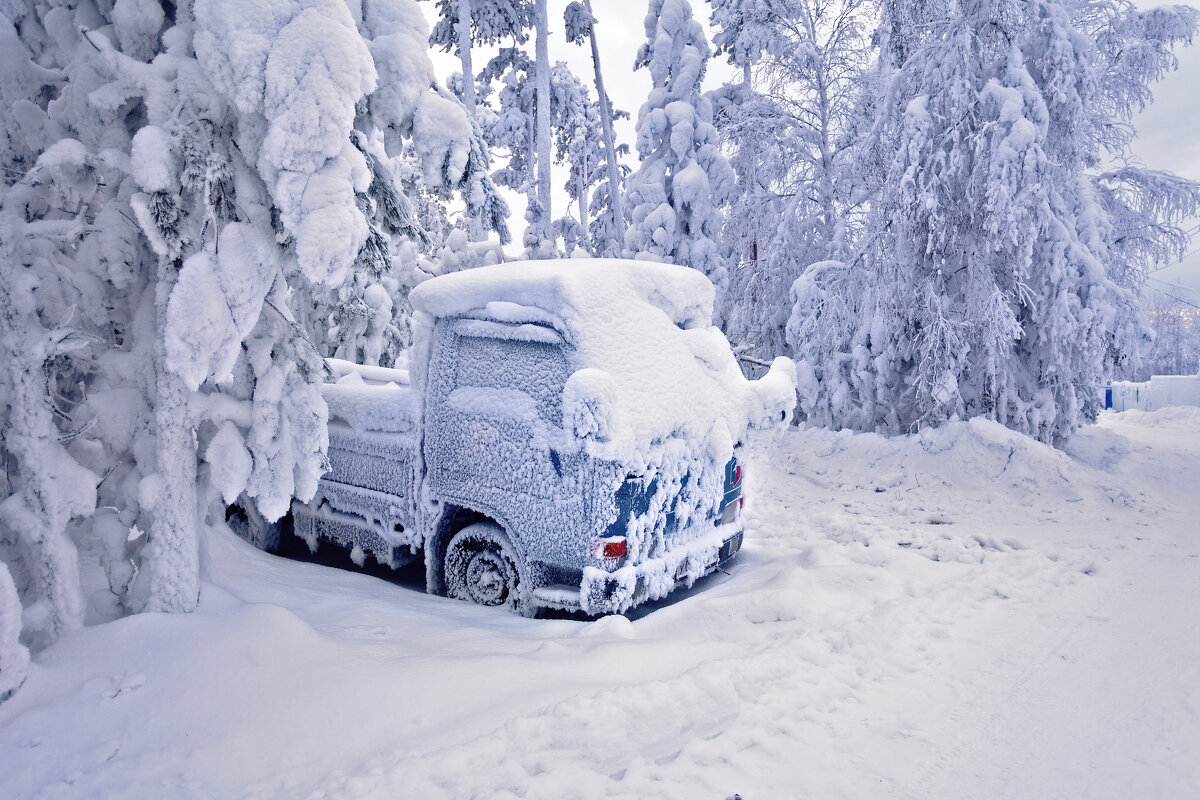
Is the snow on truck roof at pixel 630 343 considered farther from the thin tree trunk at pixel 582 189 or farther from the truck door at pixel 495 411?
the thin tree trunk at pixel 582 189

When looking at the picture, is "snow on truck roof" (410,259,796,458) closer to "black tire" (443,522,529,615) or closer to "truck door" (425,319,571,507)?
"truck door" (425,319,571,507)

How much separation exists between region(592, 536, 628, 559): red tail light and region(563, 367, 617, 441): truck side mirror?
28.2 inches

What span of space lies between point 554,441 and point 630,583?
1052 mm

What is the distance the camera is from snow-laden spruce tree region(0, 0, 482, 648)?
350 cm

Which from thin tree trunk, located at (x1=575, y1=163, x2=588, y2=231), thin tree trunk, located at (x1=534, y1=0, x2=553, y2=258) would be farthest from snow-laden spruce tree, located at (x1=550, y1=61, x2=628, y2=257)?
thin tree trunk, located at (x1=534, y1=0, x2=553, y2=258)

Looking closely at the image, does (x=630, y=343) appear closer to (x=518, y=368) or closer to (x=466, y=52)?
(x=518, y=368)

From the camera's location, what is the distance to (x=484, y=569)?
16.3ft

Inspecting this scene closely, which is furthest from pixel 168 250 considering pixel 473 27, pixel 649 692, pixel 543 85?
pixel 473 27

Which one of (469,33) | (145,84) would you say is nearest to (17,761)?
(145,84)

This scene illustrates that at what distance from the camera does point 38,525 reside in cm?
344

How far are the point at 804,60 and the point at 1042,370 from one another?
848cm

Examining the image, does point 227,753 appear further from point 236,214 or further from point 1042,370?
point 1042,370

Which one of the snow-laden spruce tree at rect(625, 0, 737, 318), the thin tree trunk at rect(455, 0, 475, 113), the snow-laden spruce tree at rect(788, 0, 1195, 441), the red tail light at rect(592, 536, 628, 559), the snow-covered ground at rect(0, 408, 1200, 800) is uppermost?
the thin tree trunk at rect(455, 0, 475, 113)

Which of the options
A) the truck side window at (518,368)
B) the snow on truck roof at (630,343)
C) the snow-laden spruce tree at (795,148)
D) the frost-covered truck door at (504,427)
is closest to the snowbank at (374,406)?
the frost-covered truck door at (504,427)
